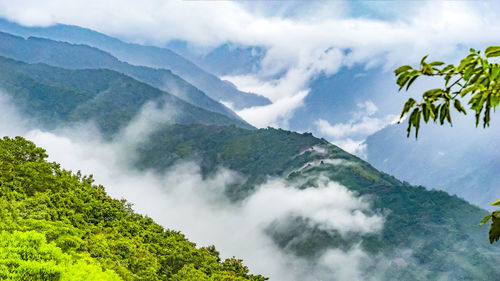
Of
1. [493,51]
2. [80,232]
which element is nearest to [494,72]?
[493,51]

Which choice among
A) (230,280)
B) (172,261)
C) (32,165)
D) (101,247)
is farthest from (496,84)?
(32,165)

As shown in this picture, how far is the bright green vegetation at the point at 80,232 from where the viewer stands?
32594 mm

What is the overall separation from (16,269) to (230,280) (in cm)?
3940

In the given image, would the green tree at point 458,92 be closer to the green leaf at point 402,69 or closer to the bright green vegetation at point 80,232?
the green leaf at point 402,69

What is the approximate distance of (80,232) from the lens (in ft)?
159

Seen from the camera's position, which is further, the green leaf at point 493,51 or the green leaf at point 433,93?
the green leaf at point 433,93

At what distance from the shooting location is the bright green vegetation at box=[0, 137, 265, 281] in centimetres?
3259

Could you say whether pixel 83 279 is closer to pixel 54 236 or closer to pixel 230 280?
pixel 54 236

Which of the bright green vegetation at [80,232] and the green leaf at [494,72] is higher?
the bright green vegetation at [80,232]

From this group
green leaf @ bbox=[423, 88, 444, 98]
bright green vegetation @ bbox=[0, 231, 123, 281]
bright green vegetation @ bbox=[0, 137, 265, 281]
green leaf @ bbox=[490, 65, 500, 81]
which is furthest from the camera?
bright green vegetation @ bbox=[0, 137, 265, 281]

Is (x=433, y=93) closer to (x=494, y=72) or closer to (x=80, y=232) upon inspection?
(x=494, y=72)

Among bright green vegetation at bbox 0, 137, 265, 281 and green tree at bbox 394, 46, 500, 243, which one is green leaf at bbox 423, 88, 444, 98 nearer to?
green tree at bbox 394, 46, 500, 243

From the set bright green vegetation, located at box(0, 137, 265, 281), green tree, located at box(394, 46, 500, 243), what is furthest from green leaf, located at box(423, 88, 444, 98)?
bright green vegetation, located at box(0, 137, 265, 281)

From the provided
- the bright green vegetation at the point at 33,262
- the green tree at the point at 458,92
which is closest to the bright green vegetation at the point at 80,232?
the bright green vegetation at the point at 33,262
